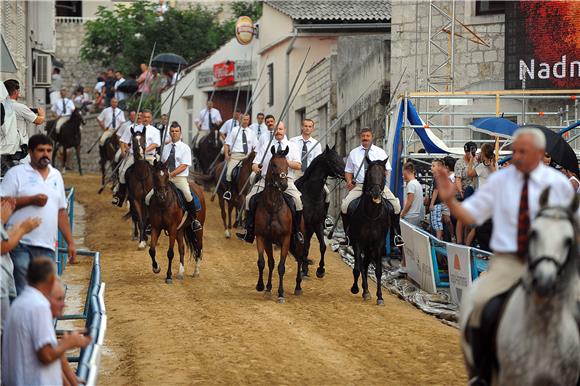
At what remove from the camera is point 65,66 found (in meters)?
60.8

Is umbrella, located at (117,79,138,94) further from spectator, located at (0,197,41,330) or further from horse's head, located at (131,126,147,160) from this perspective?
spectator, located at (0,197,41,330)

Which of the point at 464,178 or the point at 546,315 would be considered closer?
the point at 546,315

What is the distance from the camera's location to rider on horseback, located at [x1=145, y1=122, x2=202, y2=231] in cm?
2117

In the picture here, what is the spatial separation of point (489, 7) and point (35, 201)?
1939 cm

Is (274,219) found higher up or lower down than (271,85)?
lower down

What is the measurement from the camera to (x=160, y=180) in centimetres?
2033

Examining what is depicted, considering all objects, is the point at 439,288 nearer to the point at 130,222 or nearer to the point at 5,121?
the point at 5,121

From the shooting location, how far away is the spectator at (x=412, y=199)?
21.6 metres

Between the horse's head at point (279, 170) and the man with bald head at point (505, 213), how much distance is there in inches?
362

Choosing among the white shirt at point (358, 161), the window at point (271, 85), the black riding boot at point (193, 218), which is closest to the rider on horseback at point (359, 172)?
the white shirt at point (358, 161)

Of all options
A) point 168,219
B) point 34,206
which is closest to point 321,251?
point 168,219

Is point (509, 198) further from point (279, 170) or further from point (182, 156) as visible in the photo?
point (182, 156)

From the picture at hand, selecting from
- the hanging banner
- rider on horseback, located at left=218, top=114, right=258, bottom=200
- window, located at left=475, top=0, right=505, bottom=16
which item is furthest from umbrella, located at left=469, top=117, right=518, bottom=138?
the hanging banner

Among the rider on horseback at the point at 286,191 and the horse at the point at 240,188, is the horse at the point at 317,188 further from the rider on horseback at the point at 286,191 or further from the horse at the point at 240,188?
the horse at the point at 240,188
